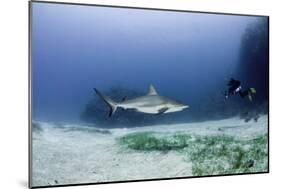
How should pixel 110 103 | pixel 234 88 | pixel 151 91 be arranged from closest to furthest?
1. pixel 110 103
2. pixel 151 91
3. pixel 234 88

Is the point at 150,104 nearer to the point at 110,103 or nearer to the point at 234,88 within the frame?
the point at 110,103

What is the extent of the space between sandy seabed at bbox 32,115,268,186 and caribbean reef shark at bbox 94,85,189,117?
13 cm

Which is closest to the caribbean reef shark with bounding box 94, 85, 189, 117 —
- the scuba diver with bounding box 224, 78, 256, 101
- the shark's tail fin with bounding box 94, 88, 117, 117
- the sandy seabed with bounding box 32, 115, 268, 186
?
the shark's tail fin with bounding box 94, 88, 117, 117

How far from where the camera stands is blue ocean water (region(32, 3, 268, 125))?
139 inches

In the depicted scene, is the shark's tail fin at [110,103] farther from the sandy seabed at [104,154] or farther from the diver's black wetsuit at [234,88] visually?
the diver's black wetsuit at [234,88]

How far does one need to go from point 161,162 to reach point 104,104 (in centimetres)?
66

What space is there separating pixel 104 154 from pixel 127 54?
31.1 inches

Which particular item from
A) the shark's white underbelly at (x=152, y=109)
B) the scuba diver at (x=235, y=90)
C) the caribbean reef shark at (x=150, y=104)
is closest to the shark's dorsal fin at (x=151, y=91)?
the caribbean reef shark at (x=150, y=104)

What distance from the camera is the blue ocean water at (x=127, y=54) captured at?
11.6ft

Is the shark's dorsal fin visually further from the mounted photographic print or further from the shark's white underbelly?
the shark's white underbelly

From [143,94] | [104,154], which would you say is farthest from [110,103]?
[104,154]

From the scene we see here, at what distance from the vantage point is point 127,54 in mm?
3762
